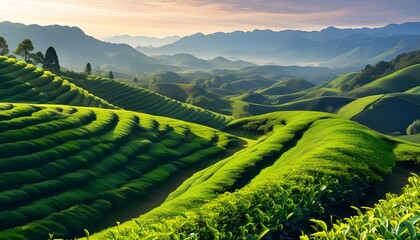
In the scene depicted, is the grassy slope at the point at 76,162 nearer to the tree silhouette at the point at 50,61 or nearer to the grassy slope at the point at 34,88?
the grassy slope at the point at 34,88

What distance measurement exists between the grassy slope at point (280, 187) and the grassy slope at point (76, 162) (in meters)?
9.44

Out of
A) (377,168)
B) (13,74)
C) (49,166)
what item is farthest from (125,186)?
(13,74)

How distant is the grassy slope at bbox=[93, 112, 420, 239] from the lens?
18.2 m

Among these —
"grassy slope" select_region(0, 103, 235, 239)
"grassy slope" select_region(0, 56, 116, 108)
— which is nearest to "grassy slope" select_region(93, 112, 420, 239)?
"grassy slope" select_region(0, 103, 235, 239)

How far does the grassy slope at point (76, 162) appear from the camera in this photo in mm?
38062

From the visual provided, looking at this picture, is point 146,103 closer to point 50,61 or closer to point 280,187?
point 50,61

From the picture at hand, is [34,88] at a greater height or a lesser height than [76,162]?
greater

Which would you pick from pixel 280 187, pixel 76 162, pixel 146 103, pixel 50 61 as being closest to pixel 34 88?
pixel 146 103

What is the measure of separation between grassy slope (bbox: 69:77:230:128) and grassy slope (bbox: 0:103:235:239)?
65.6m

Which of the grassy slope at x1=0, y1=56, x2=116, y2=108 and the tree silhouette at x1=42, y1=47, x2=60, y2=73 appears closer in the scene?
the grassy slope at x1=0, y1=56, x2=116, y2=108

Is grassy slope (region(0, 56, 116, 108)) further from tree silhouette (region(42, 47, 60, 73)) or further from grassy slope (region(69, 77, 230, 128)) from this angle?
tree silhouette (region(42, 47, 60, 73))

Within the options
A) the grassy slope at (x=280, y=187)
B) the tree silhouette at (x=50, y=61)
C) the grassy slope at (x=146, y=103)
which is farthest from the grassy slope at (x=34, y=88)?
the grassy slope at (x=280, y=187)

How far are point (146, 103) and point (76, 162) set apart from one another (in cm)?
10630

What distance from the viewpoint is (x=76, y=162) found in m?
51.3
